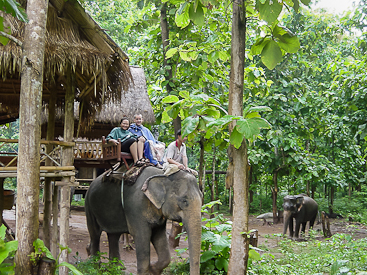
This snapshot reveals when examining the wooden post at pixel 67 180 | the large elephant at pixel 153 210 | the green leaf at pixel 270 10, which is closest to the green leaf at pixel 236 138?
the green leaf at pixel 270 10

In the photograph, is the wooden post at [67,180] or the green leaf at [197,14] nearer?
the green leaf at [197,14]

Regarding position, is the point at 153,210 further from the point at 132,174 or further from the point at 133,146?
the point at 133,146

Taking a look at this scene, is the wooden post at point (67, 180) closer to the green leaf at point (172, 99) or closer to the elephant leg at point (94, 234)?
the elephant leg at point (94, 234)

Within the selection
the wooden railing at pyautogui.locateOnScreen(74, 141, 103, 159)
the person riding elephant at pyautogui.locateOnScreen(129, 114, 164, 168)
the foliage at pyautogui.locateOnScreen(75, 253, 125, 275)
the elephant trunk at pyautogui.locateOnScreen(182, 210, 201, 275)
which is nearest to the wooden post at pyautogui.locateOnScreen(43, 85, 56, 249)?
the foliage at pyautogui.locateOnScreen(75, 253, 125, 275)

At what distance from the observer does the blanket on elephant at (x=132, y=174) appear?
20.2ft

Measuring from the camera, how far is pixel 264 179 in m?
17.7

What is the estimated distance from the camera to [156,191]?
568 centimetres

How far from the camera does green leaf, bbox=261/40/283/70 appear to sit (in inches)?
144

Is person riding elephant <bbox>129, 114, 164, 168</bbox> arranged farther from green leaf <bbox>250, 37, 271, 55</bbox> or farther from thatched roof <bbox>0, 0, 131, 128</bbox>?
green leaf <bbox>250, 37, 271, 55</bbox>

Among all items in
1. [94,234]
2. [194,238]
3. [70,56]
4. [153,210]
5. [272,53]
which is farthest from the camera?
[94,234]

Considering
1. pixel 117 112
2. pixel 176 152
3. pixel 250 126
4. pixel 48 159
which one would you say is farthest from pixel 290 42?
pixel 117 112

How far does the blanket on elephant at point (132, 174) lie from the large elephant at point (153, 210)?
52 millimetres

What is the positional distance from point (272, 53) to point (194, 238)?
108 inches

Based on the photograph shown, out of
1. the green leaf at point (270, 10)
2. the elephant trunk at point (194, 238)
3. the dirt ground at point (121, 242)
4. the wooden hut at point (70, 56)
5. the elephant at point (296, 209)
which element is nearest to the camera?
the green leaf at point (270, 10)
